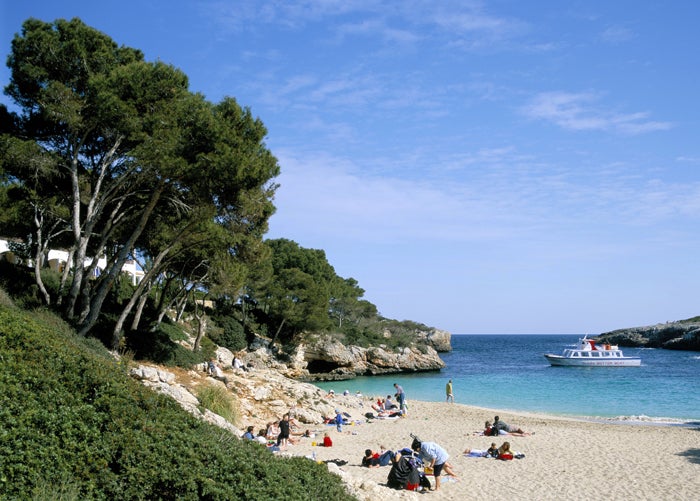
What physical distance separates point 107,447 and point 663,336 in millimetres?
119025

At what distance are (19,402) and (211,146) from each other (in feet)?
35.3

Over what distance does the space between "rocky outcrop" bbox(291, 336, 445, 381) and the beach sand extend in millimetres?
23534

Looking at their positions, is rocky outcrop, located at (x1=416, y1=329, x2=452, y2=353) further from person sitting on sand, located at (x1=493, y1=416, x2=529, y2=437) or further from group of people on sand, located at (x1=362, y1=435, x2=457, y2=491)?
group of people on sand, located at (x1=362, y1=435, x2=457, y2=491)

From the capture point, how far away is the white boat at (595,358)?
6080 cm

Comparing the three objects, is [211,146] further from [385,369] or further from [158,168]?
[385,369]

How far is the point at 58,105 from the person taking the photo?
15.8 meters

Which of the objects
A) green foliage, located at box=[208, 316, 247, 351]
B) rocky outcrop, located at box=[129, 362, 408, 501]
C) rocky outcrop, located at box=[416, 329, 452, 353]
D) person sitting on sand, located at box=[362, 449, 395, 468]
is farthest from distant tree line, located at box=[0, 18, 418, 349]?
rocky outcrop, located at box=[416, 329, 452, 353]

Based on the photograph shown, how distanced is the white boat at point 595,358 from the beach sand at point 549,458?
4179cm

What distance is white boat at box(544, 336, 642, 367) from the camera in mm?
60800

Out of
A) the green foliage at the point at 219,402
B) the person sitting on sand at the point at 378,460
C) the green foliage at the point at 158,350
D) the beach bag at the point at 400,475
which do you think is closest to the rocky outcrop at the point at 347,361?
the green foliage at the point at 158,350

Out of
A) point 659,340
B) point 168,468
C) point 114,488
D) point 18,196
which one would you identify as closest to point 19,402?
point 114,488

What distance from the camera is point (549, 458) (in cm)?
1559

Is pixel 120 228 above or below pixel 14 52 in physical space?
below

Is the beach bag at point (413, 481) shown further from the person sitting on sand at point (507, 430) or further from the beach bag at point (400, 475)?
the person sitting on sand at point (507, 430)
